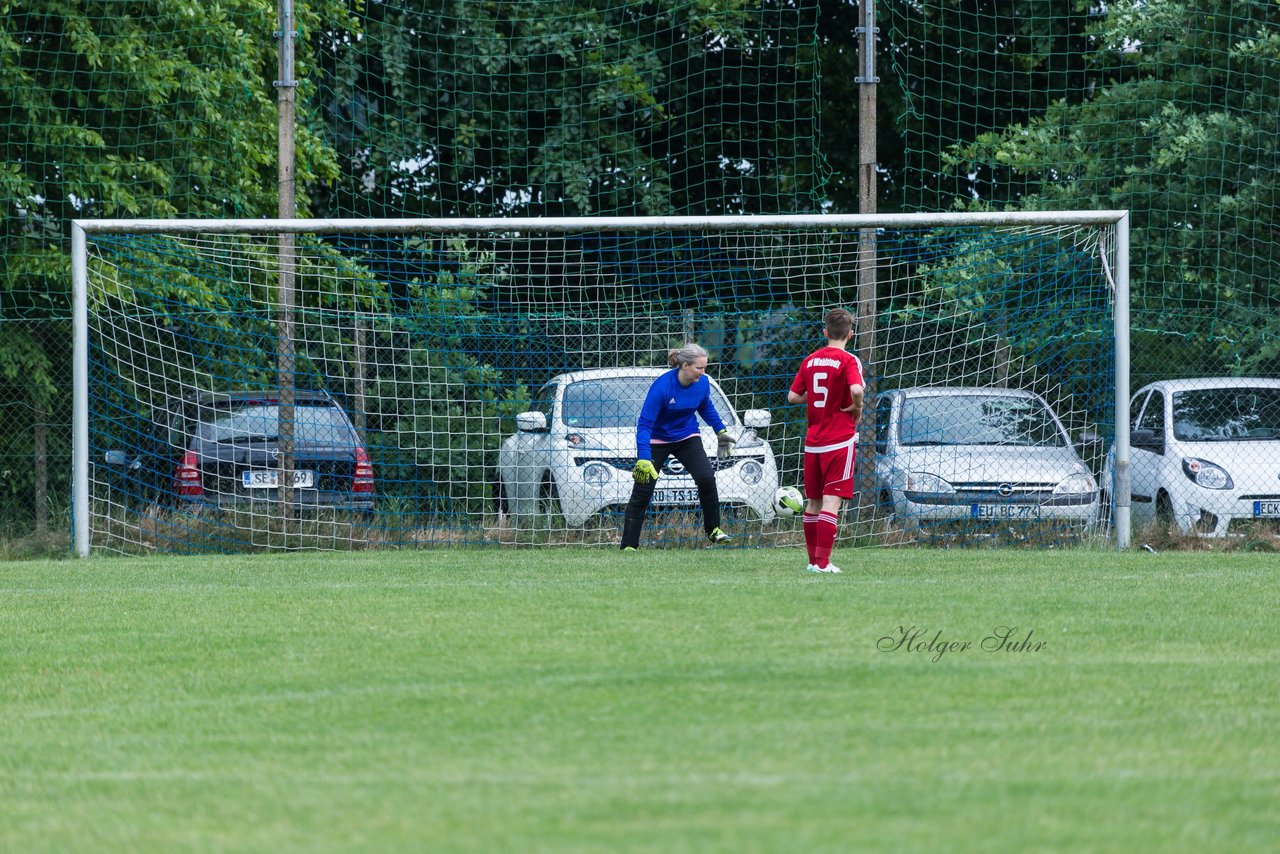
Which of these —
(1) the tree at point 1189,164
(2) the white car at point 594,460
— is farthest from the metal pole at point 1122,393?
(2) the white car at point 594,460

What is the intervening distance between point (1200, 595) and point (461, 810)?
5.81 m

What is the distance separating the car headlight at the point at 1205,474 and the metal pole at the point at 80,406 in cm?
930

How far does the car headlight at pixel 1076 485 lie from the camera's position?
13.1 metres

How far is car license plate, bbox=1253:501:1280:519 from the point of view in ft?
43.0

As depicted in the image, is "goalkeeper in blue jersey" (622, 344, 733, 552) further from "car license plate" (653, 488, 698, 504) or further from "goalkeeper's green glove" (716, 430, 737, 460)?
"car license plate" (653, 488, 698, 504)

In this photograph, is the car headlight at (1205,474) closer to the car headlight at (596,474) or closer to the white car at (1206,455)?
the white car at (1206,455)

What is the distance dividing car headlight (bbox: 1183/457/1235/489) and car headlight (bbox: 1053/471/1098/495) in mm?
890

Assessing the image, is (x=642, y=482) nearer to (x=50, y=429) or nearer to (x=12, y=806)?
(x=50, y=429)

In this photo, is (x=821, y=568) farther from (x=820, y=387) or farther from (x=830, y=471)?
(x=820, y=387)

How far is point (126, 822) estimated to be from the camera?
420cm

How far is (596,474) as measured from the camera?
1320 centimetres

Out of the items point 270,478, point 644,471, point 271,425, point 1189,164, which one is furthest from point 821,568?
point 1189,164

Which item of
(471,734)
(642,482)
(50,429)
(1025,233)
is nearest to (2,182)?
(50,429)

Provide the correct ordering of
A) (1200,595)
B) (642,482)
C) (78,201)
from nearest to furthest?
(1200,595), (642,482), (78,201)
